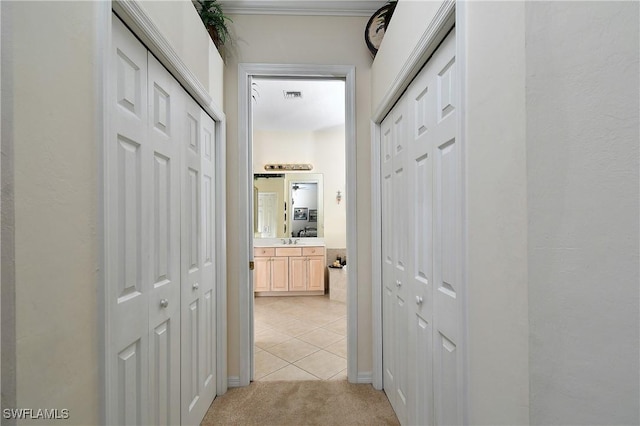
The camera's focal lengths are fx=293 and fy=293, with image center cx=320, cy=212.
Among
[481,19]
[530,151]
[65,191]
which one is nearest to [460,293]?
[530,151]

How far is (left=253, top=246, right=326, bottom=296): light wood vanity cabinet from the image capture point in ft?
15.6

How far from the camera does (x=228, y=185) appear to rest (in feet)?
6.98

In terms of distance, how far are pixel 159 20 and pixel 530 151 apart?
1.42m

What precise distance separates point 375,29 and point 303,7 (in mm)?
563

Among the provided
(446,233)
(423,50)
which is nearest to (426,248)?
(446,233)

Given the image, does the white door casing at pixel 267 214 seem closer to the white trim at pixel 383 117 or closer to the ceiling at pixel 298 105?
the ceiling at pixel 298 105

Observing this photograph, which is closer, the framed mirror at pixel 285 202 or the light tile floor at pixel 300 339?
the light tile floor at pixel 300 339

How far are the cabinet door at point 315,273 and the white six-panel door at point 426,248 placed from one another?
2.92 m

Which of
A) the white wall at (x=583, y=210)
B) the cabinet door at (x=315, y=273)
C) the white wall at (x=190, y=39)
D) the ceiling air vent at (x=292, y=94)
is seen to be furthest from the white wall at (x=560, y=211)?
the cabinet door at (x=315, y=273)

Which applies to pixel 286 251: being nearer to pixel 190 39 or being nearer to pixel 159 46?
pixel 190 39

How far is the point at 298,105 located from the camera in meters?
3.99

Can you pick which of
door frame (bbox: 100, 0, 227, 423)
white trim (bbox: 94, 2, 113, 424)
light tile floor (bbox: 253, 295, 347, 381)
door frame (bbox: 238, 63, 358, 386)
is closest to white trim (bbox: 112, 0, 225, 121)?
door frame (bbox: 100, 0, 227, 423)

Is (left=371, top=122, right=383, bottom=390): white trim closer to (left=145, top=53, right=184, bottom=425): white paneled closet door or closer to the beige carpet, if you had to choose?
the beige carpet

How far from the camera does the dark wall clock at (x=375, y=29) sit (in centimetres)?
205
